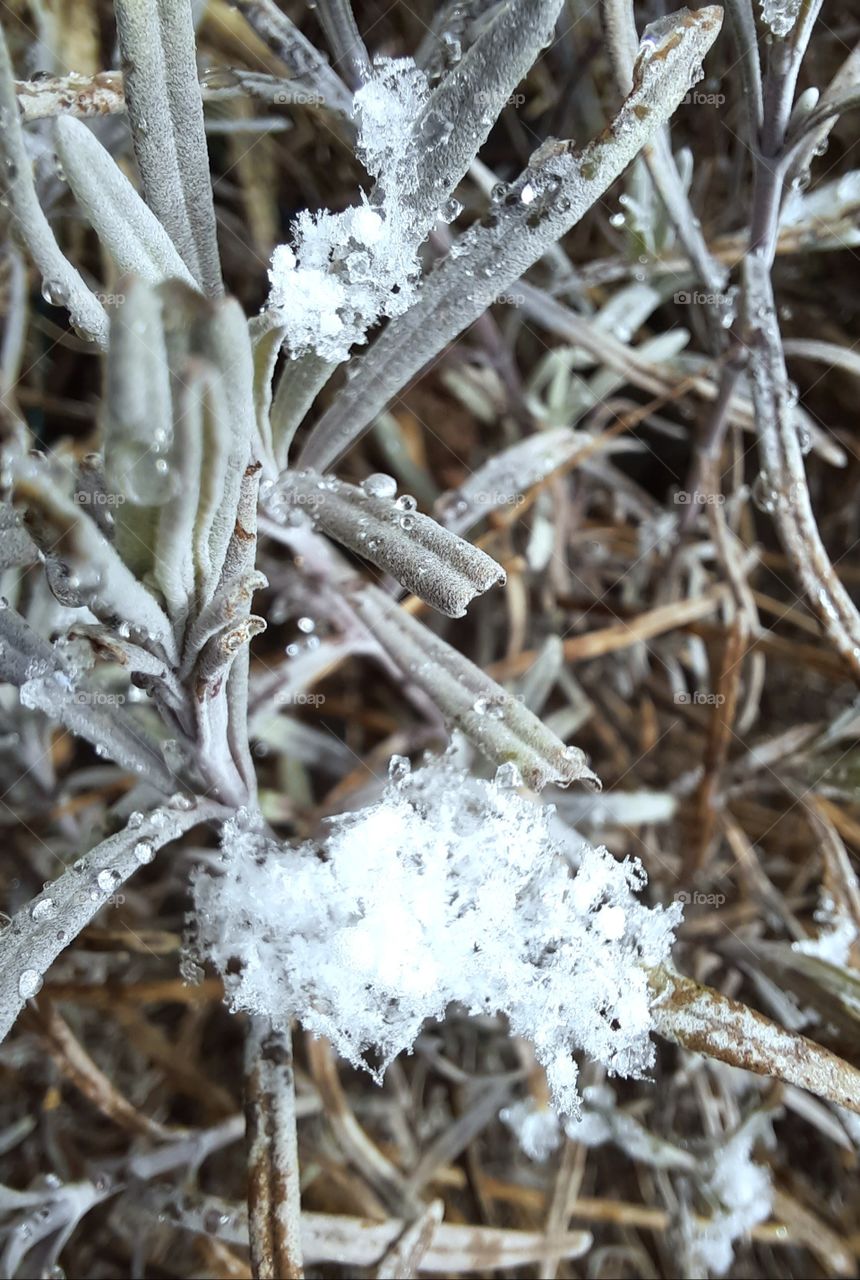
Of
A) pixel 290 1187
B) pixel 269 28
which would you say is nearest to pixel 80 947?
pixel 290 1187

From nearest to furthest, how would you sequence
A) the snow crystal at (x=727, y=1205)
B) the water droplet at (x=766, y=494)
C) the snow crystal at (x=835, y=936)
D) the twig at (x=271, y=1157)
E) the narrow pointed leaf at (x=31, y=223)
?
the narrow pointed leaf at (x=31, y=223) < the twig at (x=271, y=1157) < the water droplet at (x=766, y=494) < the snow crystal at (x=835, y=936) < the snow crystal at (x=727, y=1205)

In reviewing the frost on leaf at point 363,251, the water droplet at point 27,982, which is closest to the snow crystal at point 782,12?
the frost on leaf at point 363,251

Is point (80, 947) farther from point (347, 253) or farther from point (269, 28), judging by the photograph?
point (269, 28)

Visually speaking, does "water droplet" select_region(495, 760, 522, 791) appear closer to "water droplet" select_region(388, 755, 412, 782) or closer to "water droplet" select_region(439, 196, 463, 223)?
Answer: "water droplet" select_region(388, 755, 412, 782)

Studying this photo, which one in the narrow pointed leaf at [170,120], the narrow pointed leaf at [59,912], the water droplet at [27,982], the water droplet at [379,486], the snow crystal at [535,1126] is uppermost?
the narrow pointed leaf at [170,120]

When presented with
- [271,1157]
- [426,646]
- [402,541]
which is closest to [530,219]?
[402,541]

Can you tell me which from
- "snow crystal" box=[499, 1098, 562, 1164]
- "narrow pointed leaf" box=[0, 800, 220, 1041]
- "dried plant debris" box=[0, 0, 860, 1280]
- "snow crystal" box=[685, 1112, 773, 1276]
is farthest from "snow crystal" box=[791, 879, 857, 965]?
"narrow pointed leaf" box=[0, 800, 220, 1041]

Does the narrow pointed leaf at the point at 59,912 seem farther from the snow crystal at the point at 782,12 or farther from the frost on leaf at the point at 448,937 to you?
the snow crystal at the point at 782,12
